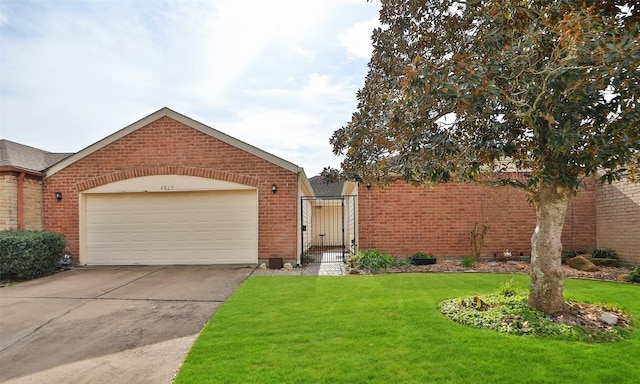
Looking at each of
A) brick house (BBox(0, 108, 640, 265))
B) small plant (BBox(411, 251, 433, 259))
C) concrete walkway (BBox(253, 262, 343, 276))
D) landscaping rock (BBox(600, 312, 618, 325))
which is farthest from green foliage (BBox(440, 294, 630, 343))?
brick house (BBox(0, 108, 640, 265))

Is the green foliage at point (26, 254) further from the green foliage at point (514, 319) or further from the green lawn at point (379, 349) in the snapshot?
the green foliage at point (514, 319)

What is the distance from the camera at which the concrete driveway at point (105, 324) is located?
3771mm

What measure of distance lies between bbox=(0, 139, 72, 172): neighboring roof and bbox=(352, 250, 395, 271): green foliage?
10.1 meters

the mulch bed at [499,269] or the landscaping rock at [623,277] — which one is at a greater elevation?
the landscaping rock at [623,277]

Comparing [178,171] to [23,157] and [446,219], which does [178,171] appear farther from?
[446,219]

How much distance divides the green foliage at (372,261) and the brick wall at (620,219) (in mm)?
6555

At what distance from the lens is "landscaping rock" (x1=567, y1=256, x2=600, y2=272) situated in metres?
8.73

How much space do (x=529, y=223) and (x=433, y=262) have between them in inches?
142

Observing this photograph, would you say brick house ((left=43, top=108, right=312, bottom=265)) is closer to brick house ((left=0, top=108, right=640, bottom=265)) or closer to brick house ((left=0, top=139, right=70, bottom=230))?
brick house ((left=0, top=108, right=640, bottom=265))

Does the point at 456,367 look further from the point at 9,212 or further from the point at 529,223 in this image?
the point at 9,212

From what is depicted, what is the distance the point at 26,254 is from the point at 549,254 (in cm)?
1143

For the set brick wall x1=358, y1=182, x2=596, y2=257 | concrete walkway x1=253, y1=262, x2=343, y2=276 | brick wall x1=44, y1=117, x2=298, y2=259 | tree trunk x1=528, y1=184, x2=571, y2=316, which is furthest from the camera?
brick wall x1=358, y1=182, x2=596, y2=257

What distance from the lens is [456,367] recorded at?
342 centimetres

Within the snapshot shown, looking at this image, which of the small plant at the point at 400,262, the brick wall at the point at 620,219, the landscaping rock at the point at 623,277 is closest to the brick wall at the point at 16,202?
the small plant at the point at 400,262
